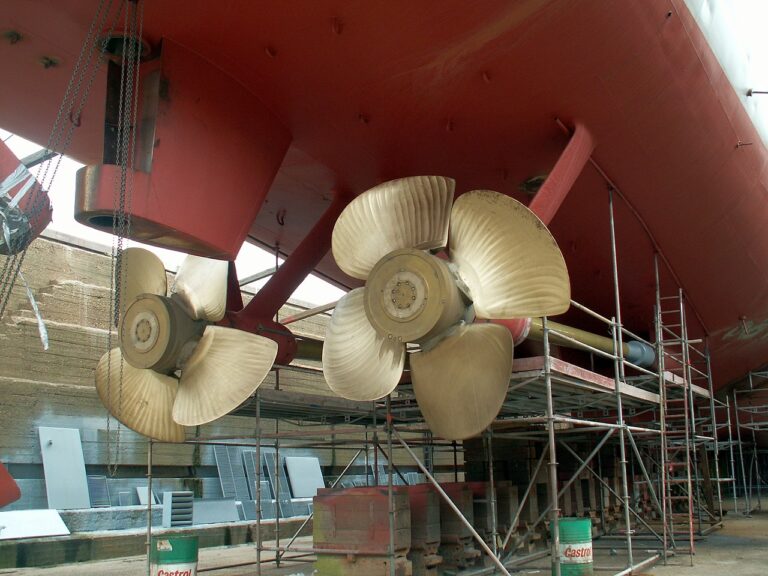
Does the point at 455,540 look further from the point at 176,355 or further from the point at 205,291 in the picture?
the point at 205,291

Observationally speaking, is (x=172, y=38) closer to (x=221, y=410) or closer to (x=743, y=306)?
(x=221, y=410)

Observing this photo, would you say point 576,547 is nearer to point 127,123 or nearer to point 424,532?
point 424,532

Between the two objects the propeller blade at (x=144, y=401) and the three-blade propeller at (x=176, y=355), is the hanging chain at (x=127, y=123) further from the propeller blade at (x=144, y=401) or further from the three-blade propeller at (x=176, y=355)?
the propeller blade at (x=144, y=401)

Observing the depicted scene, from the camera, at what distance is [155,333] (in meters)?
8.36

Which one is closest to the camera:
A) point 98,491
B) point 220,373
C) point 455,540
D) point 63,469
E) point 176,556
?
point 176,556

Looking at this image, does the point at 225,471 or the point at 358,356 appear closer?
the point at 358,356

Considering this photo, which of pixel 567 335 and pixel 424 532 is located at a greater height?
pixel 567 335

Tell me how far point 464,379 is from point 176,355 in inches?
128

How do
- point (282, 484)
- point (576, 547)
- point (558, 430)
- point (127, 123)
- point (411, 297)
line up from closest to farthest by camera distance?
point (127, 123) → point (411, 297) → point (576, 547) → point (558, 430) → point (282, 484)

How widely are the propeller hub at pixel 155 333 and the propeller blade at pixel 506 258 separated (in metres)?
3.06

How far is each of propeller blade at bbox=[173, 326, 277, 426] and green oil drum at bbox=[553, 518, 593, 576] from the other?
3.31m

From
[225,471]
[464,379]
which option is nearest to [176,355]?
[464,379]

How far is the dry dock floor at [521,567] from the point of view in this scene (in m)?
9.32

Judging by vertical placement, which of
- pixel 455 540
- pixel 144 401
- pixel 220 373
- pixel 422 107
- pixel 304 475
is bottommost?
pixel 455 540
